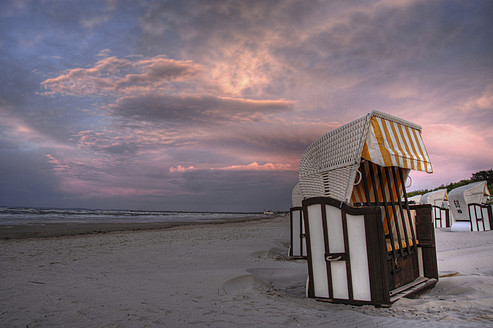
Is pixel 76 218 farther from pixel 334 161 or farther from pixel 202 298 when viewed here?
pixel 334 161

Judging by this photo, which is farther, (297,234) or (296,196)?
(296,196)

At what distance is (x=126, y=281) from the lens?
5.46 metres

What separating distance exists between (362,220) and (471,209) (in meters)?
14.5

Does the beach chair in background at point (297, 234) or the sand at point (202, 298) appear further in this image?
the beach chair in background at point (297, 234)

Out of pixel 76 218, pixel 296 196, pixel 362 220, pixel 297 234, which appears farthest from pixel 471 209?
pixel 76 218

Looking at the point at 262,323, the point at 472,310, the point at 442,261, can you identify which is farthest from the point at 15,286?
the point at 442,261

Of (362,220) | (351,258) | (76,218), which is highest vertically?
(362,220)

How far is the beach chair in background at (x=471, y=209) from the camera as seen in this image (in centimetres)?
1403

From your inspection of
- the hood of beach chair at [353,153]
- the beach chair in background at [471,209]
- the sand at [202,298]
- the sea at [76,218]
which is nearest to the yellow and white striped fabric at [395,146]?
the hood of beach chair at [353,153]

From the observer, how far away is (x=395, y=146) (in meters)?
4.55

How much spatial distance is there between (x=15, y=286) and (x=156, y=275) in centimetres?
238

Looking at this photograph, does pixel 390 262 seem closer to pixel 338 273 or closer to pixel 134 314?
pixel 338 273

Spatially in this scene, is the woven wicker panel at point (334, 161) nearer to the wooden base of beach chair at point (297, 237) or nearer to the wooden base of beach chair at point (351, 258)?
the wooden base of beach chair at point (351, 258)

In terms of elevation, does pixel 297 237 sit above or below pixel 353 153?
below
